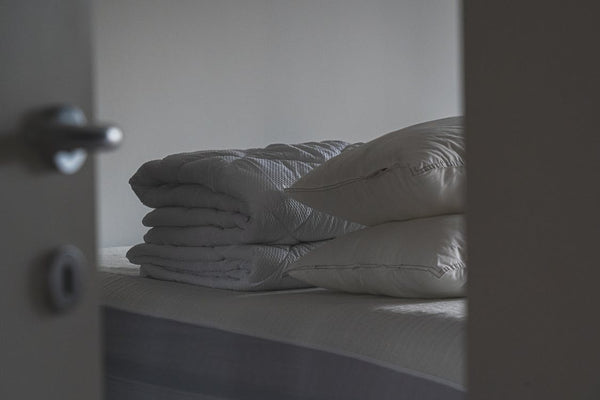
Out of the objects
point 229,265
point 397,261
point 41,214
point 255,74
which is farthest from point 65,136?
point 255,74

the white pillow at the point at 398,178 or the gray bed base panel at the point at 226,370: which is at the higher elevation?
the white pillow at the point at 398,178

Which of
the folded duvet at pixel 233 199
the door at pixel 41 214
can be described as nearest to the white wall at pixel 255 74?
the folded duvet at pixel 233 199

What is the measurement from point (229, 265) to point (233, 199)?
0.12 metres

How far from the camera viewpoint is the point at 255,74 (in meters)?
2.96

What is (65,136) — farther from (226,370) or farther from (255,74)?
(255,74)

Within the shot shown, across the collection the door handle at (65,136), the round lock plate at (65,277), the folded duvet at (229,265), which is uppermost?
the door handle at (65,136)

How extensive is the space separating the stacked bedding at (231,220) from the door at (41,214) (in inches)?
44.2

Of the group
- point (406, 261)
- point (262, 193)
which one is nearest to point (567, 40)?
point (406, 261)

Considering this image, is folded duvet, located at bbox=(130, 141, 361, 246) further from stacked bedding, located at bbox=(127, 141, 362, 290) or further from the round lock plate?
the round lock plate

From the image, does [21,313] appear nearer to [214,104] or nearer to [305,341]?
[305,341]

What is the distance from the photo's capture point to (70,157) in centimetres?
48

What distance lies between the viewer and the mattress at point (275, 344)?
4.03 feet

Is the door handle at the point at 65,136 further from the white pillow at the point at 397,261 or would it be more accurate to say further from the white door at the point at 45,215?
the white pillow at the point at 397,261

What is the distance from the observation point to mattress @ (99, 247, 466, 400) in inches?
48.4
